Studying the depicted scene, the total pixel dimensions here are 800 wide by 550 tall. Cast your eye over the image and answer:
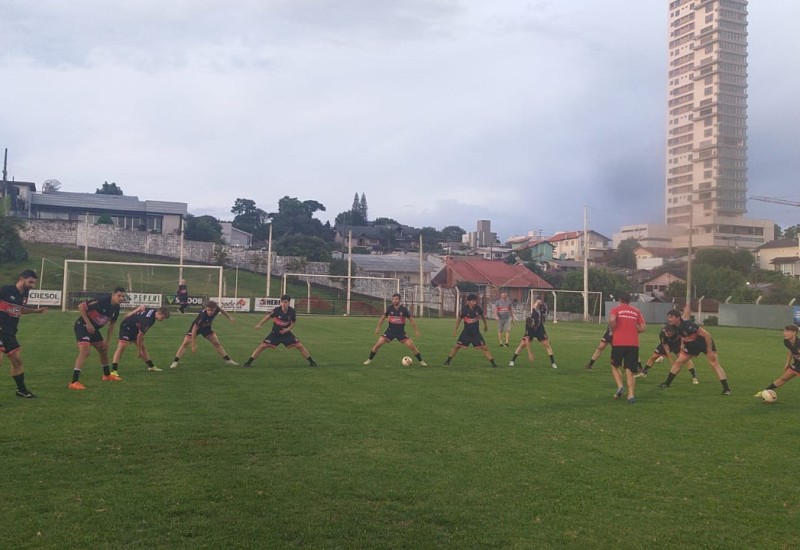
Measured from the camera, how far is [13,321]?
11.5 metres

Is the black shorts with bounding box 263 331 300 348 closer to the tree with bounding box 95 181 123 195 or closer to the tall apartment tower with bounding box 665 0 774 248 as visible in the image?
the tall apartment tower with bounding box 665 0 774 248

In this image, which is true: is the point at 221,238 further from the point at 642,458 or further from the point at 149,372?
the point at 642,458

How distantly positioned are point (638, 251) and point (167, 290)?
47.2 metres

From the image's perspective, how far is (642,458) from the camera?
8.27 meters

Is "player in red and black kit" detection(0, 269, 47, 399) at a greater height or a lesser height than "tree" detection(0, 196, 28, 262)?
lesser

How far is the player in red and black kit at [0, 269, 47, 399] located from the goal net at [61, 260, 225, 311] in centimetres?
3453

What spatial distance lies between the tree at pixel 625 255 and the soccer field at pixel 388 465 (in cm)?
6242

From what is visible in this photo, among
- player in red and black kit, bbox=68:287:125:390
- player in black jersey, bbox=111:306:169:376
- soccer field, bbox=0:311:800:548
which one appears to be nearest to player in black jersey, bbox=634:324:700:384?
soccer field, bbox=0:311:800:548

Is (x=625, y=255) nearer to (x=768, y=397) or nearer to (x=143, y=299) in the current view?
(x=143, y=299)

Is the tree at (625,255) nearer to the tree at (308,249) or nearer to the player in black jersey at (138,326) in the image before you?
the tree at (308,249)

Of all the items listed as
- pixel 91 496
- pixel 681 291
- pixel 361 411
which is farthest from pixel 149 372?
pixel 681 291

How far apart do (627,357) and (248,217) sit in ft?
358

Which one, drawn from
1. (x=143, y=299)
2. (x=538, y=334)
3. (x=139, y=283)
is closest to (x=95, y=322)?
(x=538, y=334)

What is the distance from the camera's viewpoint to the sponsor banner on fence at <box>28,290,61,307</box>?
46688 mm
